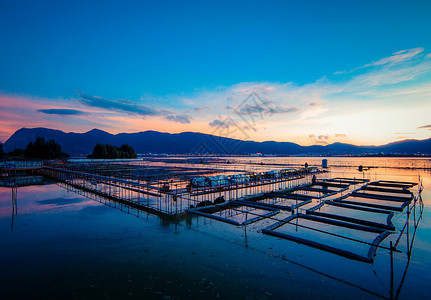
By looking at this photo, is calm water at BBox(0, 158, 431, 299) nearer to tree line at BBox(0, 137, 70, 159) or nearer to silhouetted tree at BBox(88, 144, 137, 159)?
tree line at BBox(0, 137, 70, 159)

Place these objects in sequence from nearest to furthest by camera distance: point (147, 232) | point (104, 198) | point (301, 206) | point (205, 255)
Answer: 1. point (205, 255)
2. point (147, 232)
3. point (301, 206)
4. point (104, 198)

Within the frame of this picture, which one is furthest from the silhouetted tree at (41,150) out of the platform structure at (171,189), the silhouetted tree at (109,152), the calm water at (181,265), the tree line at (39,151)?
the calm water at (181,265)

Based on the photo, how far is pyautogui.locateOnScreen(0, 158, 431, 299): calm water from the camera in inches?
210

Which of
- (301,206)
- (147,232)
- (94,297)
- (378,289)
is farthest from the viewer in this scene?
(301,206)

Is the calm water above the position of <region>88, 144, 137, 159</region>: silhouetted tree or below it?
below

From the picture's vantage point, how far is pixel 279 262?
269 inches

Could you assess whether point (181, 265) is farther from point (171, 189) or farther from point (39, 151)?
point (39, 151)

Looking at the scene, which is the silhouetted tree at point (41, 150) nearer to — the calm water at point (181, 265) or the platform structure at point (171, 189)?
the platform structure at point (171, 189)

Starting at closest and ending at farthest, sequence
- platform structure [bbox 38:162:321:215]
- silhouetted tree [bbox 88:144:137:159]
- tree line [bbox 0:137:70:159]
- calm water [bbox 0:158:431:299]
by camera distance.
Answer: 1. calm water [bbox 0:158:431:299]
2. platform structure [bbox 38:162:321:215]
3. tree line [bbox 0:137:70:159]
4. silhouetted tree [bbox 88:144:137:159]

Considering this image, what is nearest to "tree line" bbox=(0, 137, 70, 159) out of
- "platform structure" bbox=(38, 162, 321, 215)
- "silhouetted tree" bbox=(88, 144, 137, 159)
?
"silhouetted tree" bbox=(88, 144, 137, 159)

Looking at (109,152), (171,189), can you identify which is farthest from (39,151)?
(171,189)

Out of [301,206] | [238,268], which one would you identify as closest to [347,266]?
[238,268]

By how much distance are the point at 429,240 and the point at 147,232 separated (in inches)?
444

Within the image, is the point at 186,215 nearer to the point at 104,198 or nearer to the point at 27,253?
the point at 27,253
